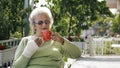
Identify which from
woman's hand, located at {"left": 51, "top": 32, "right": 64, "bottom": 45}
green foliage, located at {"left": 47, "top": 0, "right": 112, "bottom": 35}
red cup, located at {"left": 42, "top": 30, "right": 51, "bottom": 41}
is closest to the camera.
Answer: red cup, located at {"left": 42, "top": 30, "right": 51, "bottom": 41}

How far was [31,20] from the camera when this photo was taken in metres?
4.10

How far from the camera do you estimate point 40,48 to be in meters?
4.01

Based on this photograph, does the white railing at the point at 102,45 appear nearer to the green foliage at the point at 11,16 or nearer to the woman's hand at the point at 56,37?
the green foliage at the point at 11,16

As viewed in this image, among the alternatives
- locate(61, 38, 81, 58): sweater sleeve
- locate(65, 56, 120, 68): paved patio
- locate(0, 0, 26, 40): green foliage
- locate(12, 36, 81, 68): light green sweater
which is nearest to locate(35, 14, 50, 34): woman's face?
locate(12, 36, 81, 68): light green sweater

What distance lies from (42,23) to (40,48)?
0.80ft

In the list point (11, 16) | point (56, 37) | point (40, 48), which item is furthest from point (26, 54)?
point (11, 16)

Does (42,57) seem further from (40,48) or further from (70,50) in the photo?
(70,50)

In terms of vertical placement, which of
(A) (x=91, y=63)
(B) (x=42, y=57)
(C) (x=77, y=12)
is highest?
(C) (x=77, y=12)

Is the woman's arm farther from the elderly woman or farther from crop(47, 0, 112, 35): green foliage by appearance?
crop(47, 0, 112, 35): green foliage

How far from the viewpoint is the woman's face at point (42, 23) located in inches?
157

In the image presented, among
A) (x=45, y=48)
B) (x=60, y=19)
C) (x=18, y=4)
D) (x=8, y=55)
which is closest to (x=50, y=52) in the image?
(x=45, y=48)

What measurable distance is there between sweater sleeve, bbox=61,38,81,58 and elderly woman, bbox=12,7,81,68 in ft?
0.04

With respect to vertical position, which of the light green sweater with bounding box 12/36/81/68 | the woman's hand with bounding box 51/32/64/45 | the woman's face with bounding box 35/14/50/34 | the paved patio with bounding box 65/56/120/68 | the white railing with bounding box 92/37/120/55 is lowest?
the white railing with bounding box 92/37/120/55

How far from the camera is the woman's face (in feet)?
13.1
